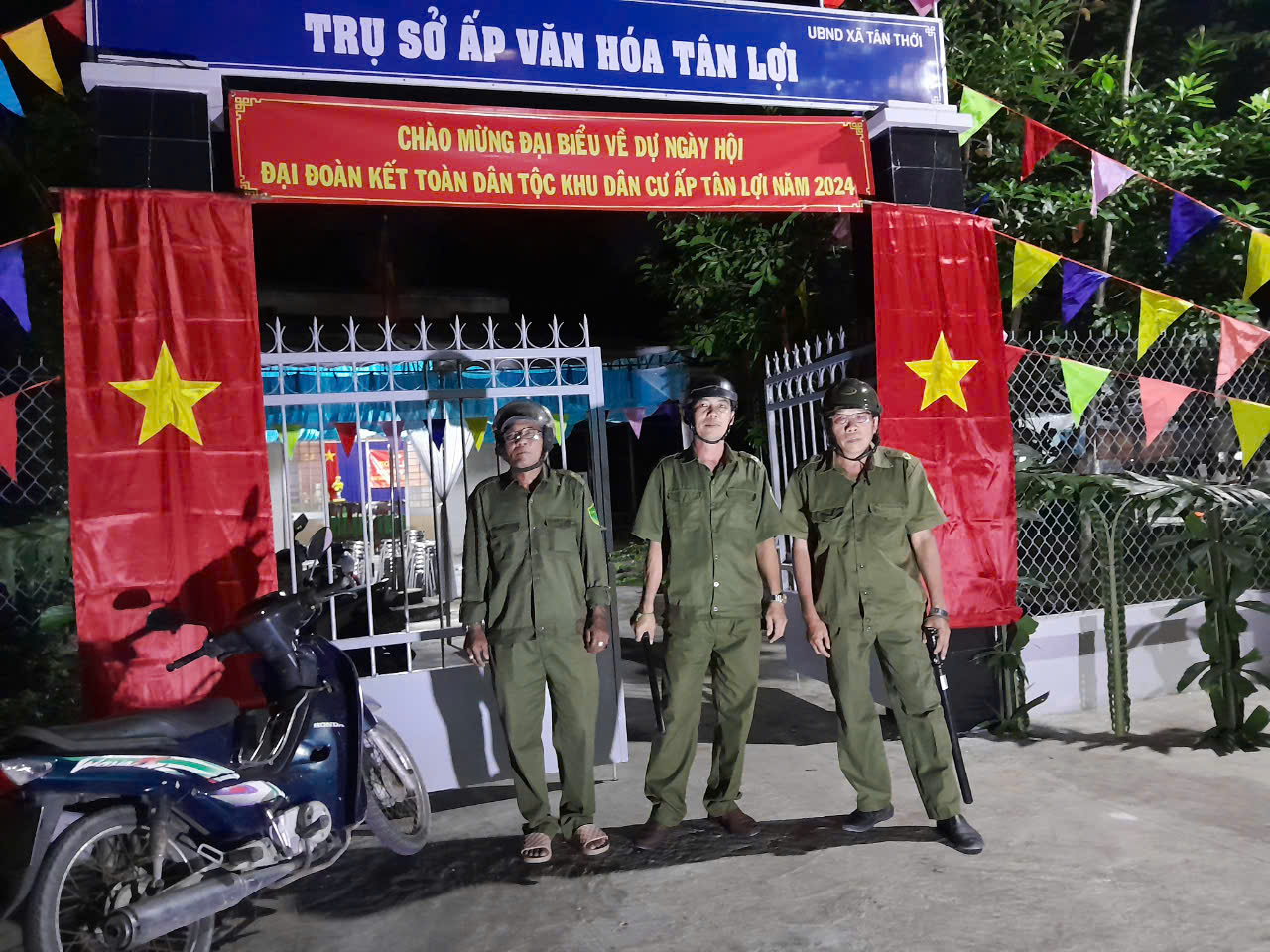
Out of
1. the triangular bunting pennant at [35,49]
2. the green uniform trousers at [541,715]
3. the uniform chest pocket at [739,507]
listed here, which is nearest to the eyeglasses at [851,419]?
the uniform chest pocket at [739,507]

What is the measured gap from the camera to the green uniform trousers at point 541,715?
3578mm

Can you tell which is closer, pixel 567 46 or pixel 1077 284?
pixel 567 46

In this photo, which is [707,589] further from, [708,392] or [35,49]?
[35,49]

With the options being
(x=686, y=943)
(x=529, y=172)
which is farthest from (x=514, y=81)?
(x=686, y=943)

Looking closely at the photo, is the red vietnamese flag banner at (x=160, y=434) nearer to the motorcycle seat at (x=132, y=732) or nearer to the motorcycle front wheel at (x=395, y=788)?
the motorcycle front wheel at (x=395, y=788)

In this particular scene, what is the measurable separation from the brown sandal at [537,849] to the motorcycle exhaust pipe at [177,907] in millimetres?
919

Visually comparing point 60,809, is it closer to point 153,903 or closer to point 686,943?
point 153,903

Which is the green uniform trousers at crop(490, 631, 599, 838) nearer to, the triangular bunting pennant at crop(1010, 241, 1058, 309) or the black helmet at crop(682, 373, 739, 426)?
the black helmet at crop(682, 373, 739, 426)

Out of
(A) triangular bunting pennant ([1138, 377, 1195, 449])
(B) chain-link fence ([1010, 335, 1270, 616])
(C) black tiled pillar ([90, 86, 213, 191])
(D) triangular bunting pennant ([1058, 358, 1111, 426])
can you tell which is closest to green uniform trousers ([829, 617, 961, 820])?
(B) chain-link fence ([1010, 335, 1270, 616])

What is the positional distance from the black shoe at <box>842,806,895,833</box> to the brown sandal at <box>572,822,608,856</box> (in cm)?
93

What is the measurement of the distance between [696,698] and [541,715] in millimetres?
591

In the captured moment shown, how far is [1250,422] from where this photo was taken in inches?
189

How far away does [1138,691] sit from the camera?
5426 millimetres

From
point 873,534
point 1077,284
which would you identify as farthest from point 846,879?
point 1077,284
